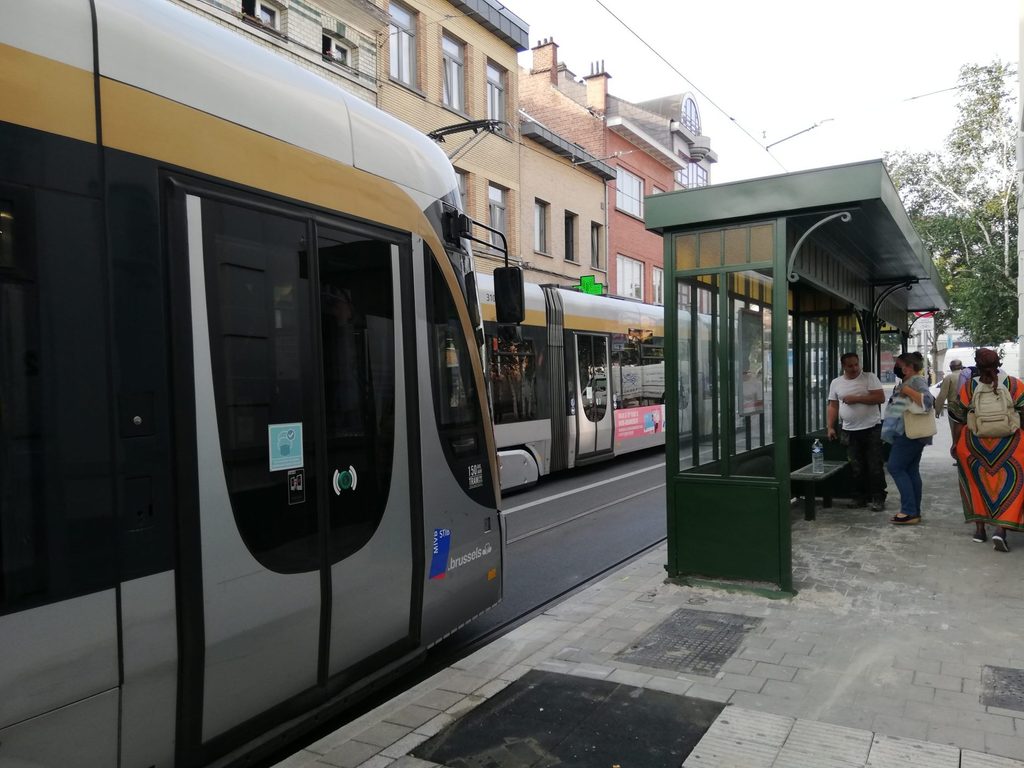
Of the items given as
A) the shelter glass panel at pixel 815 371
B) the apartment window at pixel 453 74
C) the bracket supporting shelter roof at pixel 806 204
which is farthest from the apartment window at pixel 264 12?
the bracket supporting shelter roof at pixel 806 204

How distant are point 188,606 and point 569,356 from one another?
10401 mm

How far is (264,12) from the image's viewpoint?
48.0 feet

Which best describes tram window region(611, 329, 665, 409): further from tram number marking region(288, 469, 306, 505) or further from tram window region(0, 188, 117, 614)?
tram window region(0, 188, 117, 614)

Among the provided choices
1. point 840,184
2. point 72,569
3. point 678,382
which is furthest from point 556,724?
point 840,184

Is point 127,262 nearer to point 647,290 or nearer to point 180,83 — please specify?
point 180,83

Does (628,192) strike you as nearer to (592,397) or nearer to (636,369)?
(636,369)

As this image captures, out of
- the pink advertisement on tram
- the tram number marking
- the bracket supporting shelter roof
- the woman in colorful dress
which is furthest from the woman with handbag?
the pink advertisement on tram

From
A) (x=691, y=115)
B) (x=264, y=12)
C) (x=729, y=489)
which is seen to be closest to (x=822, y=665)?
(x=729, y=489)

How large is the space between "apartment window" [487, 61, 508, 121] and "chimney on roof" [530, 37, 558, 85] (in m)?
7.30

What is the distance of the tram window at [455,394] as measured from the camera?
14.0ft

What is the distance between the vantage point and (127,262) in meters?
2.63

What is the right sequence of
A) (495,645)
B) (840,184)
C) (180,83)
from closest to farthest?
1. (180,83)
2. (495,645)
3. (840,184)

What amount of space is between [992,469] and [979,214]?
1659 cm

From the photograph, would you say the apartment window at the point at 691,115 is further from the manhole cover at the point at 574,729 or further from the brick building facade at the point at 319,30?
the manhole cover at the point at 574,729
